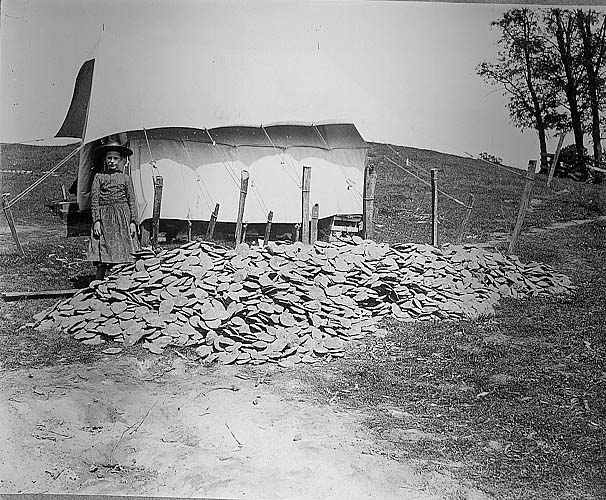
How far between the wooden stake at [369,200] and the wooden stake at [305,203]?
230mm

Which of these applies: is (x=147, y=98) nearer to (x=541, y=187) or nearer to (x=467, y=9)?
(x=467, y=9)

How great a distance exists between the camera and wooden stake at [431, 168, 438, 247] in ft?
8.83

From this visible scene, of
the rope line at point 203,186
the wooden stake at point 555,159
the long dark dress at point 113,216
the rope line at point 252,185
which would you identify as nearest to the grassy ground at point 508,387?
the wooden stake at point 555,159

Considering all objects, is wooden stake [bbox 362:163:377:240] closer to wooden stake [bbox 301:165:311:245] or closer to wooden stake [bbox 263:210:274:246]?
wooden stake [bbox 301:165:311:245]

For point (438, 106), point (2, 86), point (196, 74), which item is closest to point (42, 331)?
point (2, 86)

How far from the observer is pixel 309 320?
102 inches

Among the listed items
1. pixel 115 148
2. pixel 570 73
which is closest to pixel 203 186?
pixel 115 148

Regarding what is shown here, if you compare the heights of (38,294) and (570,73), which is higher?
(570,73)

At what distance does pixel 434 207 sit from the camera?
2.71 metres

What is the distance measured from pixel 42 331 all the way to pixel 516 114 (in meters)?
2.04

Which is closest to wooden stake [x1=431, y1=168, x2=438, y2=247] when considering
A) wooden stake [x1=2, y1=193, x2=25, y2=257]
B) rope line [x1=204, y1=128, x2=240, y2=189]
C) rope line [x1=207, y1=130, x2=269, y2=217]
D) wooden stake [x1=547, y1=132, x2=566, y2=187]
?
wooden stake [x1=547, y1=132, x2=566, y2=187]

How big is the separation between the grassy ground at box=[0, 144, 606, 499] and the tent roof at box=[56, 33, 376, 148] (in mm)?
235

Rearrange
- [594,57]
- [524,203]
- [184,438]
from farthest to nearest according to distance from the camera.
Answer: [524,203] → [594,57] → [184,438]

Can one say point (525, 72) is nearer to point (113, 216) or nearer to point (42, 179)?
point (113, 216)
